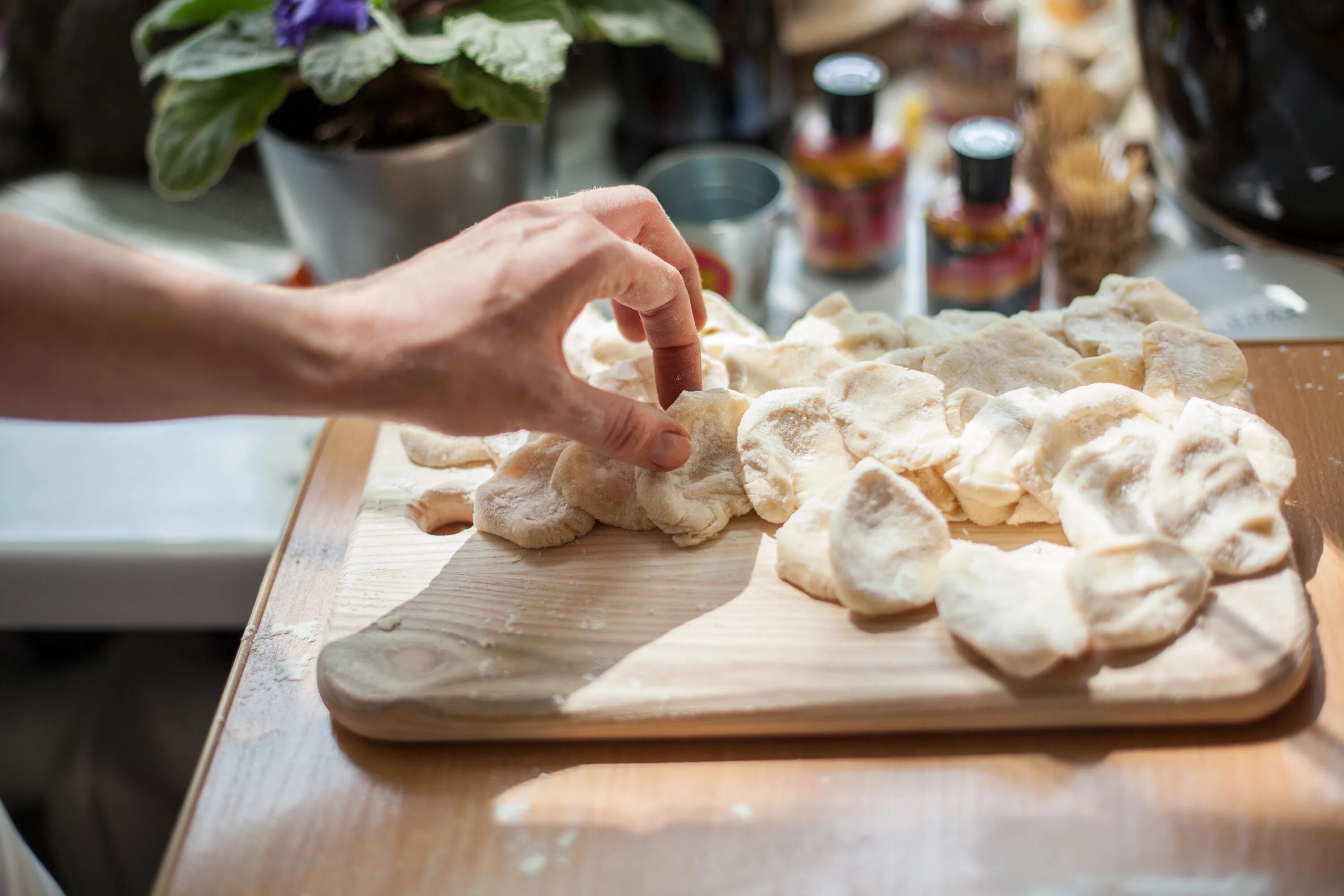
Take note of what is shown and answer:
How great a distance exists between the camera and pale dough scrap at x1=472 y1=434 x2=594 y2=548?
0.69 m

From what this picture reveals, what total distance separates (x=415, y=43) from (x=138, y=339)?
421mm

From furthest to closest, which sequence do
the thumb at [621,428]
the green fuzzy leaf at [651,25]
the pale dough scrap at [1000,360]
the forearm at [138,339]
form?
Result: the green fuzzy leaf at [651,25], the pale dough scrap at [1000,360], the thumb at [621,428], the forearm at [138,339]

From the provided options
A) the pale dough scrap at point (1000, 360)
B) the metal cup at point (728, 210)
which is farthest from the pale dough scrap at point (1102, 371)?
the metal cup at point (728, 210)

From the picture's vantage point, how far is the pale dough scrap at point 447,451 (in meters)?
0.76

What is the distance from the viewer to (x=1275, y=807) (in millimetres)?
548

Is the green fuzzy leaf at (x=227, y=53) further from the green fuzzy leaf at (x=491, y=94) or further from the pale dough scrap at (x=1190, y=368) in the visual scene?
the pale dough scrap at (x=1190, y=368)

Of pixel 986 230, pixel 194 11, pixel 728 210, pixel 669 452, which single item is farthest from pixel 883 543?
pixel 194 11

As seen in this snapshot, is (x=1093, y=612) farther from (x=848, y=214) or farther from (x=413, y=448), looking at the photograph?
(x=848, y=214)

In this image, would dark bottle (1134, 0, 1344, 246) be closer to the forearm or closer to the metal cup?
the metal cup

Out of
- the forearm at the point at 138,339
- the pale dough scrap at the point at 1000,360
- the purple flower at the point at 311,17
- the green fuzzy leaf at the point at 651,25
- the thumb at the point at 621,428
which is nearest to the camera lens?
the forearm at the point at 138,339

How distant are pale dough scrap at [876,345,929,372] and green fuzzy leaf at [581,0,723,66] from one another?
391 mm

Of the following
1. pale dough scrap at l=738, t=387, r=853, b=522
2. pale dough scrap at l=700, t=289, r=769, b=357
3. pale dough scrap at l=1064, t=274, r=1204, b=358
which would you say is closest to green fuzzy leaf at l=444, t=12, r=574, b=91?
pale dough scrap at l=700, t=289, r=769, b=357

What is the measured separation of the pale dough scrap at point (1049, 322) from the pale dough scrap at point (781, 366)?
135 millimetres

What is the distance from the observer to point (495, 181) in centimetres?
97
